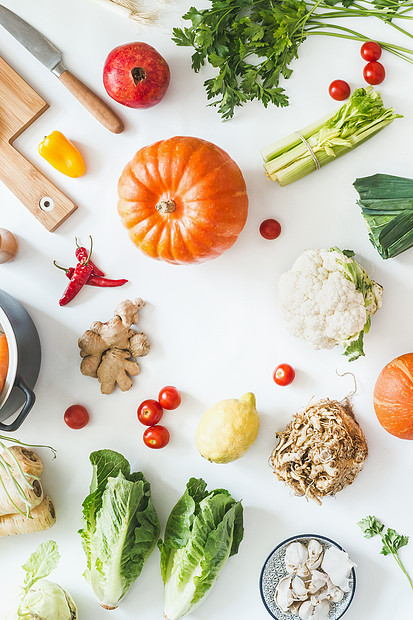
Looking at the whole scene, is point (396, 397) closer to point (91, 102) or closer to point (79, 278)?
point (79, 278)

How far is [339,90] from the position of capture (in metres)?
1.87

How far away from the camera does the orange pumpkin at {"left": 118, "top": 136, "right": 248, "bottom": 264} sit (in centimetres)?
169

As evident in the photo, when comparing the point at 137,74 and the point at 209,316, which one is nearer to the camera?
the point at 137,74

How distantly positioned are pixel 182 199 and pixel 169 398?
0.64m

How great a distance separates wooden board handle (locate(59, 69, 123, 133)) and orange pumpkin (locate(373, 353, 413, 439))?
1.16 meters

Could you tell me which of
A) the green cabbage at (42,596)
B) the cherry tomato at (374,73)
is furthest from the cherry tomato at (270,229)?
the green cabbage at (42,596)

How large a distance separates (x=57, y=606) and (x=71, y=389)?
2.20 feet

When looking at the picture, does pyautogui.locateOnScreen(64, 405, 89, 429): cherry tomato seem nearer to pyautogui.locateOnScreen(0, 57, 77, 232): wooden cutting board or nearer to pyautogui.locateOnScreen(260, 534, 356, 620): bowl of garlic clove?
pyautogui.locateOnScreen(0, 57, 77, 232): wooden cutting board

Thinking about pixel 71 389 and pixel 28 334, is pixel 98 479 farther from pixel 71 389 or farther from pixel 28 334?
pixel 28 334

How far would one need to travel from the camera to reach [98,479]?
188 centimetres

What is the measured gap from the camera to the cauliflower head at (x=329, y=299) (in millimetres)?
1755

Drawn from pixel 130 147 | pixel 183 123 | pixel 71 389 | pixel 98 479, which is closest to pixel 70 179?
pixel 130 147

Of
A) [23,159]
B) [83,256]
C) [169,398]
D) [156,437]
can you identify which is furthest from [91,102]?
[156,437]

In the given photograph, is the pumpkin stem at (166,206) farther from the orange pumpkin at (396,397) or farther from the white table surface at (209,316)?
the orange pumpkin at (396,397)
